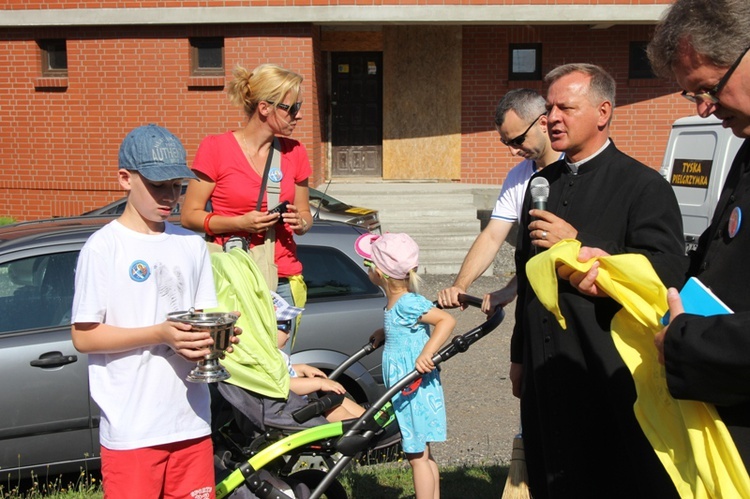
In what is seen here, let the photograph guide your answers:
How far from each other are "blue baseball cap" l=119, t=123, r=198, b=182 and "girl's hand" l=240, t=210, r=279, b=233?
3.29 ft

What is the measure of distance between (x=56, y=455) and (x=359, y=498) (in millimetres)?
1875

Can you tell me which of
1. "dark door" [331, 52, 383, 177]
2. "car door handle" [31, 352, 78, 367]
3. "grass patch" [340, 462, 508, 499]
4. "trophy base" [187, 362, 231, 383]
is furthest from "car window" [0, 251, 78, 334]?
"dark door" [331, 52, 383, 177]

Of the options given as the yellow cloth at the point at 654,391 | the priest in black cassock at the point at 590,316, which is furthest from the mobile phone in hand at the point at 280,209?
the yellow cloth at the point at 654,391

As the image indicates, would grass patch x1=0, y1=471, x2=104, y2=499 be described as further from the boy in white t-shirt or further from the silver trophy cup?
the silver trophy cup

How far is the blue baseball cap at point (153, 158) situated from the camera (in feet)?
10.7

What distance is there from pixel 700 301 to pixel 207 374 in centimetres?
175

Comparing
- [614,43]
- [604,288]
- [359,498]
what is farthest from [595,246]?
[614,43]

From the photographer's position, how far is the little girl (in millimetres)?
4465

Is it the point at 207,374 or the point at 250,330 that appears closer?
the point at 207,374

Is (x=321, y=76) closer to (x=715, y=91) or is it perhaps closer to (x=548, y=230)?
(x=548, y=230)

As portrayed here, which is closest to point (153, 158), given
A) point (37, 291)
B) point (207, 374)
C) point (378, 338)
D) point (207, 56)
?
point (207, 374)

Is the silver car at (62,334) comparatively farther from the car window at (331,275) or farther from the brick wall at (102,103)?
the brick wall at (102,103)

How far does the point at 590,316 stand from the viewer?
10.4ft

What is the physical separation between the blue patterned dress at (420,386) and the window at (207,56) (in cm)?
1248
